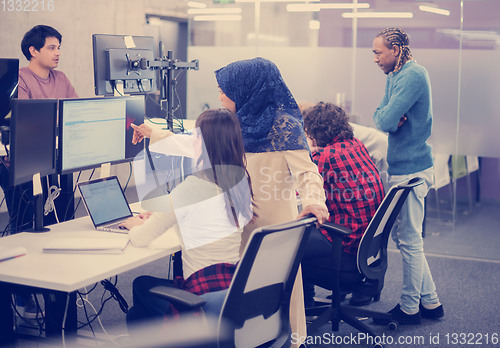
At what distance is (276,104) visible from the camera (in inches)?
96.1

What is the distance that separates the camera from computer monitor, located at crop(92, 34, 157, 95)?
3.33 meters

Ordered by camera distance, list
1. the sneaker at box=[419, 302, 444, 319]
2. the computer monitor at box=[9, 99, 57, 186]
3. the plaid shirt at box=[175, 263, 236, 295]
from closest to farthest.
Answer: the plaid shirt at box=[175, 263, 236, 295] < the computer monitor at box=[9, 99, 57, 186] < the sneaker at box=[419, 302, 444, 319]

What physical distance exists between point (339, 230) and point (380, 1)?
9.12 ft

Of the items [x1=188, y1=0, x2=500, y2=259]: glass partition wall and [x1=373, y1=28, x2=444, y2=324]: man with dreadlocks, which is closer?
[x1=373, y1=28, x2=444, y2=324]: man with dreadlocks

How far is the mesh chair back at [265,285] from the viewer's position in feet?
6.29

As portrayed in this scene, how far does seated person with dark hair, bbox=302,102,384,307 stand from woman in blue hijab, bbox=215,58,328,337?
550 millimetres

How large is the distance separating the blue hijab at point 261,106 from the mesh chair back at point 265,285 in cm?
44

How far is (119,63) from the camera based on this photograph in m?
3.38

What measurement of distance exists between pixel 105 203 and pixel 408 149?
1.61 m

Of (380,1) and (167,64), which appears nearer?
(167,64)

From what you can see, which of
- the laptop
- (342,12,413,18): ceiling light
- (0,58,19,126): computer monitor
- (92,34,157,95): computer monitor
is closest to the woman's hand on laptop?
the laptop

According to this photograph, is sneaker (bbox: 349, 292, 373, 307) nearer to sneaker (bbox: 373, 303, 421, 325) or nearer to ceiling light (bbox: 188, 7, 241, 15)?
sneaker (bbox: 373, 303, 421, 325)

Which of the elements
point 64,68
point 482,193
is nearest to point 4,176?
point 64,68

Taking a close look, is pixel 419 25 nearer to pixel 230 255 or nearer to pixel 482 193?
pixel 482 193
